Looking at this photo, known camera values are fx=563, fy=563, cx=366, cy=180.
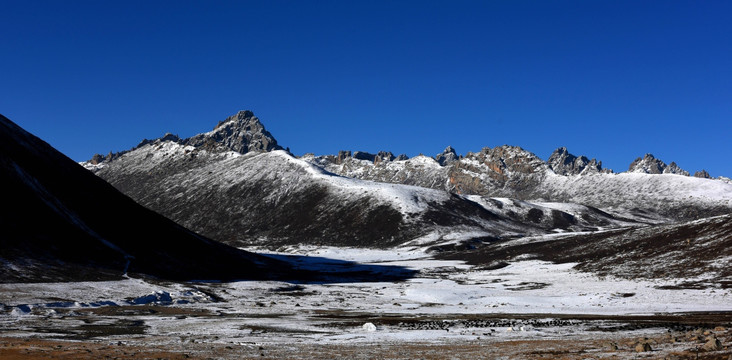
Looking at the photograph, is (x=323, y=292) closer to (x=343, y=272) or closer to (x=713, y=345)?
(x=343, y=272)

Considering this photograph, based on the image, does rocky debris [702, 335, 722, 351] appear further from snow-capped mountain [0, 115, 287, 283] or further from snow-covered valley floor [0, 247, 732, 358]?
snow-capped mountain [0, 115, 287, 283]

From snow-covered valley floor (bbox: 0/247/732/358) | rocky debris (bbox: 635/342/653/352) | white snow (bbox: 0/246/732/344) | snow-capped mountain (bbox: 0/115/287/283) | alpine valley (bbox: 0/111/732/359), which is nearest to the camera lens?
rocky debris (bbox: 635/342/653/352)

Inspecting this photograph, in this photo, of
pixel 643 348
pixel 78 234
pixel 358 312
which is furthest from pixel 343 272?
pixel 643 348

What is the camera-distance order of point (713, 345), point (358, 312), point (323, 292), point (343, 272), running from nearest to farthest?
point (713, 345), point (358, 312), point (323, 292), point (343, 272)

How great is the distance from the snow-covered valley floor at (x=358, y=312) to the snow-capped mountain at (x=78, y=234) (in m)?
13.8

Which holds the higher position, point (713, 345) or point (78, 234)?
point (78, 234)

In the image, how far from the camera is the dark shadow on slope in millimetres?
127438

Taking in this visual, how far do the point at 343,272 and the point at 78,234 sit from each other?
2623 inches

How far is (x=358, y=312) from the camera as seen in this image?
66562 millimetres

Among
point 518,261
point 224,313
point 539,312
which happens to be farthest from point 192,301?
point 518,261

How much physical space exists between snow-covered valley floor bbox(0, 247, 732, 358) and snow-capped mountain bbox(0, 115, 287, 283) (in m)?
13.8

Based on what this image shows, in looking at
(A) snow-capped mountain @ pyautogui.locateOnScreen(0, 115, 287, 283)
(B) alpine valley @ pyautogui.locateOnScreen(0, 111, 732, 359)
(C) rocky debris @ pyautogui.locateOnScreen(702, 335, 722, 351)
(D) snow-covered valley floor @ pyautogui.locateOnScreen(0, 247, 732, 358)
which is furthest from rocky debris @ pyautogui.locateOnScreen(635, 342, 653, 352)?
(A) snow-capped mountain @ pyautogui.locateOnScreen(0, 115, 287, 283)

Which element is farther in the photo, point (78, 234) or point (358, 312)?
point (78, 234)

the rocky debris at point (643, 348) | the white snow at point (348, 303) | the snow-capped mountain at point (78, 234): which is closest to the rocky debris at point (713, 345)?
the rocky debris at point (643, 348)
